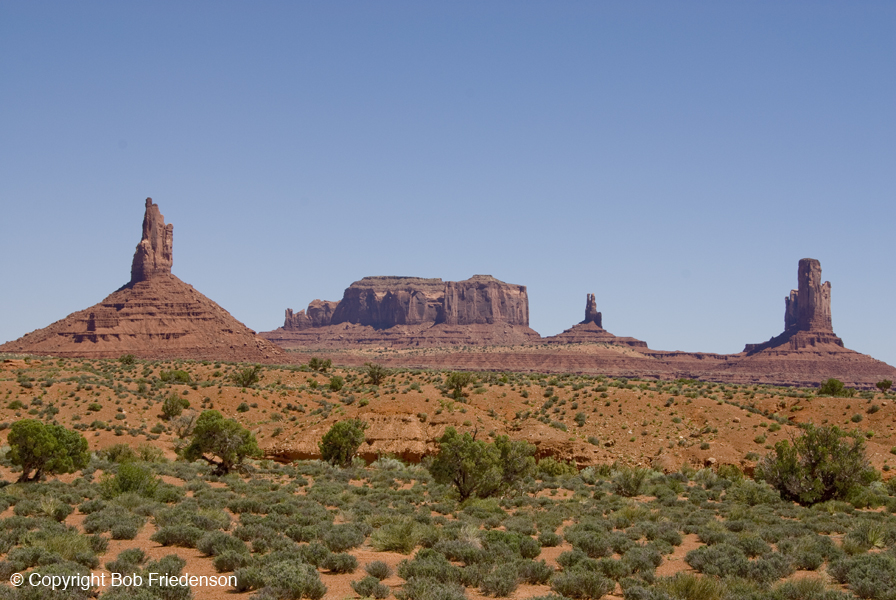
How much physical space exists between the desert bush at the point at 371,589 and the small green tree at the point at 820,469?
17443 millimetres

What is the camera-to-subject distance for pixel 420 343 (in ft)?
642

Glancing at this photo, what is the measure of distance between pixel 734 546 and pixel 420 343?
592 feet

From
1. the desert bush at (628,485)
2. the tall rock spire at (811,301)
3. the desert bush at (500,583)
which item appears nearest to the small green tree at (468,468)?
the desert bush at (628,485)

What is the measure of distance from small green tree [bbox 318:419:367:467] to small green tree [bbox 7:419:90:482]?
471 inches

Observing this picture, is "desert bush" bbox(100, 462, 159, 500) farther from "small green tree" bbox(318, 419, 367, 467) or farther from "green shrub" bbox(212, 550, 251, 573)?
"small green tree" bbox(318, 419, 367, 467)

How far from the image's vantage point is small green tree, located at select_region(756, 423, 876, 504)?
24094 millimetres

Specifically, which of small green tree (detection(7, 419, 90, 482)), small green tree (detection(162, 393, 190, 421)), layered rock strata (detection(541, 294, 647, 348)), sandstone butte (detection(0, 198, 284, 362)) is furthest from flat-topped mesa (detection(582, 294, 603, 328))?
small green tree (detection(7, 419, 90, 482))

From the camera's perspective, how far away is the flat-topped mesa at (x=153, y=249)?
440ft

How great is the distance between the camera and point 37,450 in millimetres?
23125

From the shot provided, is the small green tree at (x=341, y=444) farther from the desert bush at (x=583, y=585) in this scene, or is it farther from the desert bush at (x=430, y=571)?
the desert bush at (x=583, y=585)

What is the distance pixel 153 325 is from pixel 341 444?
326 ft

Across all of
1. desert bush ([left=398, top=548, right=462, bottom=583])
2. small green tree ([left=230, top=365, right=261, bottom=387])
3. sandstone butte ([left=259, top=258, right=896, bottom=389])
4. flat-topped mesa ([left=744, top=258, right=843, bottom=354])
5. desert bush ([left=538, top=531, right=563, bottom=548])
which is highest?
flat-topped mesa ([left=744, top=258, right=843, bottom=354])

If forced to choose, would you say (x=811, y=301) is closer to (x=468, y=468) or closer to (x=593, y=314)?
(x=593, y=314)

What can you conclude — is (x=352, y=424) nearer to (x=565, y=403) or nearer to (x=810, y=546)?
(x=565, y=403)
